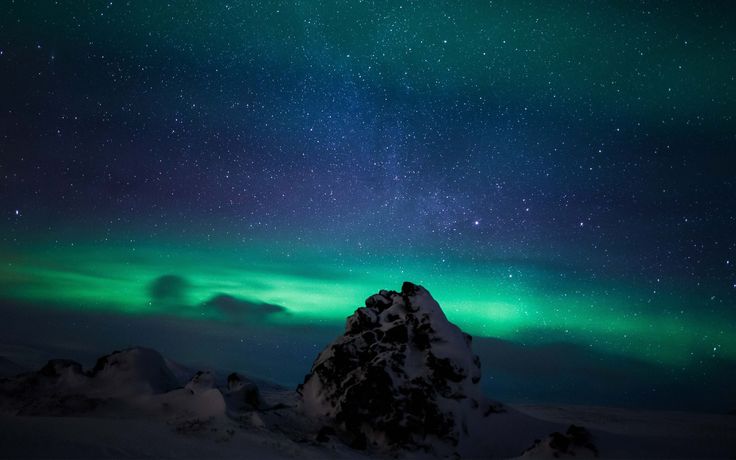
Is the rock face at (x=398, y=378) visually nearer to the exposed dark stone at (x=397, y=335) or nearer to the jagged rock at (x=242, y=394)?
the exposed dark stone at (x=397, y=335)

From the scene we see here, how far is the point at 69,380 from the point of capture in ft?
92.0

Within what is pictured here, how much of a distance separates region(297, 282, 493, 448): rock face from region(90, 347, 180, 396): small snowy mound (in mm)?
9539

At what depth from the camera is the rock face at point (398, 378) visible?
88.0 feet

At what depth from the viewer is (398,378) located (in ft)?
92.9

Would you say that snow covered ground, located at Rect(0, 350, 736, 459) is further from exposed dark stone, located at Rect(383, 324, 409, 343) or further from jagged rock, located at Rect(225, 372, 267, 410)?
exposed dark stone, located at Rect(383, 324, 409, 343)

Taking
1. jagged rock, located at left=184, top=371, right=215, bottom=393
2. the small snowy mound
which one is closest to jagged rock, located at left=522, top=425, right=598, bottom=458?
jagged rock, located at left=184, top=371, right=215, bottom=393

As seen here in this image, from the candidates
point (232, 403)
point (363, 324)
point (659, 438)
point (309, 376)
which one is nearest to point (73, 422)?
point (232, 403)

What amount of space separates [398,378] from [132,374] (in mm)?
17153

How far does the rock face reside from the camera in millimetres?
26828

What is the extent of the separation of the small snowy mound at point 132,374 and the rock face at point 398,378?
954 cm

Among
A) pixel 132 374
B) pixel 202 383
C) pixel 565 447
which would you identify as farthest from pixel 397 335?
pixel 132 374

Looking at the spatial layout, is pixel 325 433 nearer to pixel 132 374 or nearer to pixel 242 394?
pixel 242 394

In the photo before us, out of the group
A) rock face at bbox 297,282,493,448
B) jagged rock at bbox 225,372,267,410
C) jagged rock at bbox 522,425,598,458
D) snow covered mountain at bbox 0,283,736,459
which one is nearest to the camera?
snow covered mountain at bbox 0,283,736,459

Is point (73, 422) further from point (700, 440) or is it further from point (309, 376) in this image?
point (700, 440)
